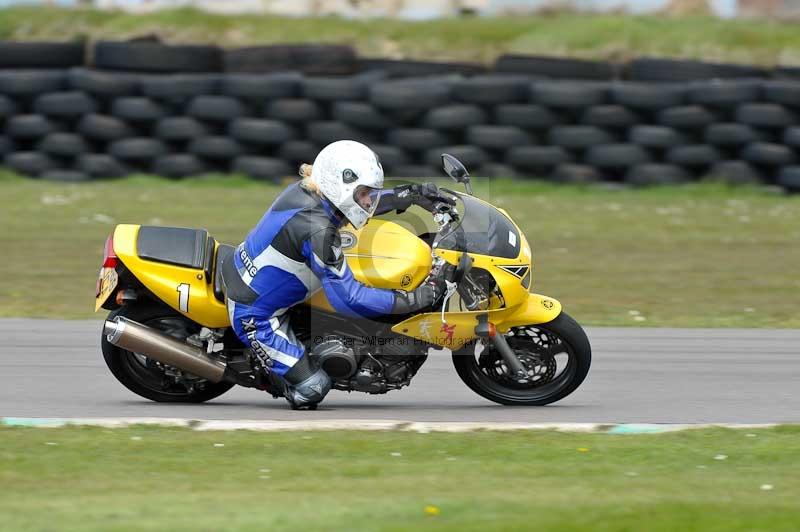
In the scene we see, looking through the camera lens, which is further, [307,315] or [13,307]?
[13,307]

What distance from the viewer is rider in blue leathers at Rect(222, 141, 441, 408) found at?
21.0ft

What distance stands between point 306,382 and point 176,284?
85 centimetres

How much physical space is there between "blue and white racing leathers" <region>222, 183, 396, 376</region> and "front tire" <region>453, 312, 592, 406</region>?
73 cm

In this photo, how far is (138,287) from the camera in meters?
6.83

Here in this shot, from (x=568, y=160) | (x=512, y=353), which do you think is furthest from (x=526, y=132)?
(x=512, y=353)

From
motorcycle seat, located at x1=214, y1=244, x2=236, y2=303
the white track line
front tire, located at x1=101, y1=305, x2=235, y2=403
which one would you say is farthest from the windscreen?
front tire, located at x1=101, y1=305, x2=235, y2=403

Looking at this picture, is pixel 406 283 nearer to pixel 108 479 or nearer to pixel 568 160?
pixel 108 479

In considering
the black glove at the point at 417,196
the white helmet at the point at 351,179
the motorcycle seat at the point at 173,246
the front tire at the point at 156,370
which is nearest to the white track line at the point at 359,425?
the front tire at the point at 156,370

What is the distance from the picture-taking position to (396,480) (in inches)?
212

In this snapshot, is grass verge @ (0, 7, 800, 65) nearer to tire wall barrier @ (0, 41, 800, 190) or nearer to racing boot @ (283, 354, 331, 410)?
tire wall barrier @ (0, 41, 800, 190)

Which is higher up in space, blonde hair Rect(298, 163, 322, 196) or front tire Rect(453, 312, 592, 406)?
blonde hair Rect(298, 163, 322, 196)

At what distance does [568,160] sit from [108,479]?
11137 mm

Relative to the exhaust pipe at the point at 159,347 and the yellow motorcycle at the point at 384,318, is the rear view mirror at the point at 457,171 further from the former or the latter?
the exhaust pipe at the point at 159,347

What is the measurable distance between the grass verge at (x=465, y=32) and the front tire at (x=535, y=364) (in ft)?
36.9
